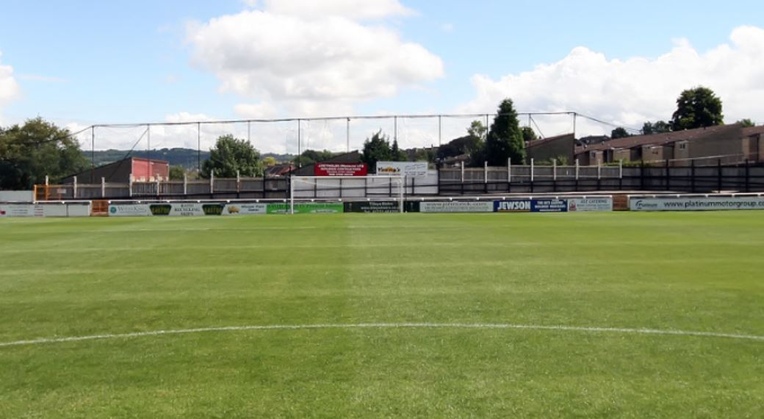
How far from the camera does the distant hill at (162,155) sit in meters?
63.5

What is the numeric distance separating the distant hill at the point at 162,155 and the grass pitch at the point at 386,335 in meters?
47.9

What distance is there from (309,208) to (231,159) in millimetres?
31753

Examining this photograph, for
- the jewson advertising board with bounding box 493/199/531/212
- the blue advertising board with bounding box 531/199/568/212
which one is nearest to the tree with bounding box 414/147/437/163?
the jewson advertising board with bounding box 493/199/531/212

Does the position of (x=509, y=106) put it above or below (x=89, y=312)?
above

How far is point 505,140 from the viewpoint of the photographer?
68062 millimetres

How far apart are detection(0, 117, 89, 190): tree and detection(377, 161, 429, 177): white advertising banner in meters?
34.1

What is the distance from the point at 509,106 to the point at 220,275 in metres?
60.0

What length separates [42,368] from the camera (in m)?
7.22

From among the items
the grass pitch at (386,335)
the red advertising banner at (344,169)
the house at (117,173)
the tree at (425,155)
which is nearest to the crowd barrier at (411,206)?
the house at (117,173)

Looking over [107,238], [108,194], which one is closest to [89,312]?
[107,238]

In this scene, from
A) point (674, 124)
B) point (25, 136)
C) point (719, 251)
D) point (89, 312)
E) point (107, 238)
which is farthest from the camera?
point (674, 124)

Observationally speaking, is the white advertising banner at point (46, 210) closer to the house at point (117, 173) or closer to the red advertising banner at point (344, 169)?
the house at point (117, 173)

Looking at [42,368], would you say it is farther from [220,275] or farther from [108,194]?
[108,194]

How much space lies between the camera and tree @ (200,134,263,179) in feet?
236
